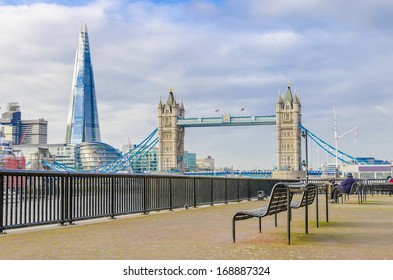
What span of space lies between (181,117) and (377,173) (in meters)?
65.8

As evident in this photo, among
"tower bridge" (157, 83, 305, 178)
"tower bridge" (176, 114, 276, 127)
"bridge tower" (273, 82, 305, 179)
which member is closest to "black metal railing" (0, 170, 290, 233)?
"tower bridge" (157, 83, 305, 178)

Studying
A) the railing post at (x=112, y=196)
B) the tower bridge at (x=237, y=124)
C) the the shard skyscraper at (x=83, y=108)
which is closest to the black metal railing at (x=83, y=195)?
the railing post at (x=112, y=196)

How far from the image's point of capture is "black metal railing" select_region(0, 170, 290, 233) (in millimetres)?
8727

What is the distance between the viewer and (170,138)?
556 ft

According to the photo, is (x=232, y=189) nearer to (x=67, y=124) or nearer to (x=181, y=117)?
(x=181, y=117)

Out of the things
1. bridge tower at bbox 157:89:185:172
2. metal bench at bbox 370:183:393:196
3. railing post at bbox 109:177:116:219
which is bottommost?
metal bench at bbox 370:183:393:196

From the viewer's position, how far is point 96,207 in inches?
429

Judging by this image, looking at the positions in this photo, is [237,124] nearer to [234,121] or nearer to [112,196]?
[234,121]

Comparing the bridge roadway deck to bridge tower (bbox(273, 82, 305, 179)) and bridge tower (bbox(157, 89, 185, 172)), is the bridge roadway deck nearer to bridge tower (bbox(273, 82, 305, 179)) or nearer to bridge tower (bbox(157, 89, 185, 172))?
bridge tower (bbox(273, 82, 305, 179))

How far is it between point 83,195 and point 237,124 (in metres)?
143

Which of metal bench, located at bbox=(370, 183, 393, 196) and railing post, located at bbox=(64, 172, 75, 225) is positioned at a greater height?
railing post, located at bbox=(64, 172, 75, 225)

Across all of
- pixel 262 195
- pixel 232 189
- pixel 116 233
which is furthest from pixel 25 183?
pixel 262 195

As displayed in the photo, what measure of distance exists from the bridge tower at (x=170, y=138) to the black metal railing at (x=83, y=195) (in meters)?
148

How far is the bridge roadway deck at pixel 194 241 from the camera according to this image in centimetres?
624
